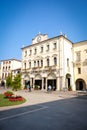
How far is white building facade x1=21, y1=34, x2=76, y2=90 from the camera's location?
32781mm

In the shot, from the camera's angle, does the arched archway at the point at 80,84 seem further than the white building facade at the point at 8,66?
No

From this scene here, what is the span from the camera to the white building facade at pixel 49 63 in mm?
32781

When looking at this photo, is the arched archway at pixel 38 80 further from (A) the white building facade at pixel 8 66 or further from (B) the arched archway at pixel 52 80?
(A) the white building facade at pixel 8 66

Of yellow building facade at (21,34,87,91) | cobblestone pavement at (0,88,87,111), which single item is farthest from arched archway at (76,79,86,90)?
cobblestone pavement at (0,88,87,111)

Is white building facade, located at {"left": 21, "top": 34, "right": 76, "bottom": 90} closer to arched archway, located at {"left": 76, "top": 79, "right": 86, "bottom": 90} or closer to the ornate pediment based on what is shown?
the ornate pediment

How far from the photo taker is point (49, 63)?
35.6 m

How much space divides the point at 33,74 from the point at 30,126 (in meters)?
32.1

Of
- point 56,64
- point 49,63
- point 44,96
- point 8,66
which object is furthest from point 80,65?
point 8,66

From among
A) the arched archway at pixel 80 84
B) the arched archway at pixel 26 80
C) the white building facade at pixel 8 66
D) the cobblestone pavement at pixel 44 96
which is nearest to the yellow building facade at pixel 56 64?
the arched archway at pixel 80 84

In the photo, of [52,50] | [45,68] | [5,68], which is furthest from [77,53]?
[5,68]

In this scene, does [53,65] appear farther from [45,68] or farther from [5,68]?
[5,68]

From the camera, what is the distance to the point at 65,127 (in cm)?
688

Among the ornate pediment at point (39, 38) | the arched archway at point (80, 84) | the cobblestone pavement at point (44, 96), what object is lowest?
the cobblestone pavement at point (44, 96)

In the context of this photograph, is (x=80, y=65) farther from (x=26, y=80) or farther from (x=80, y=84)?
(x=26, y=80)
